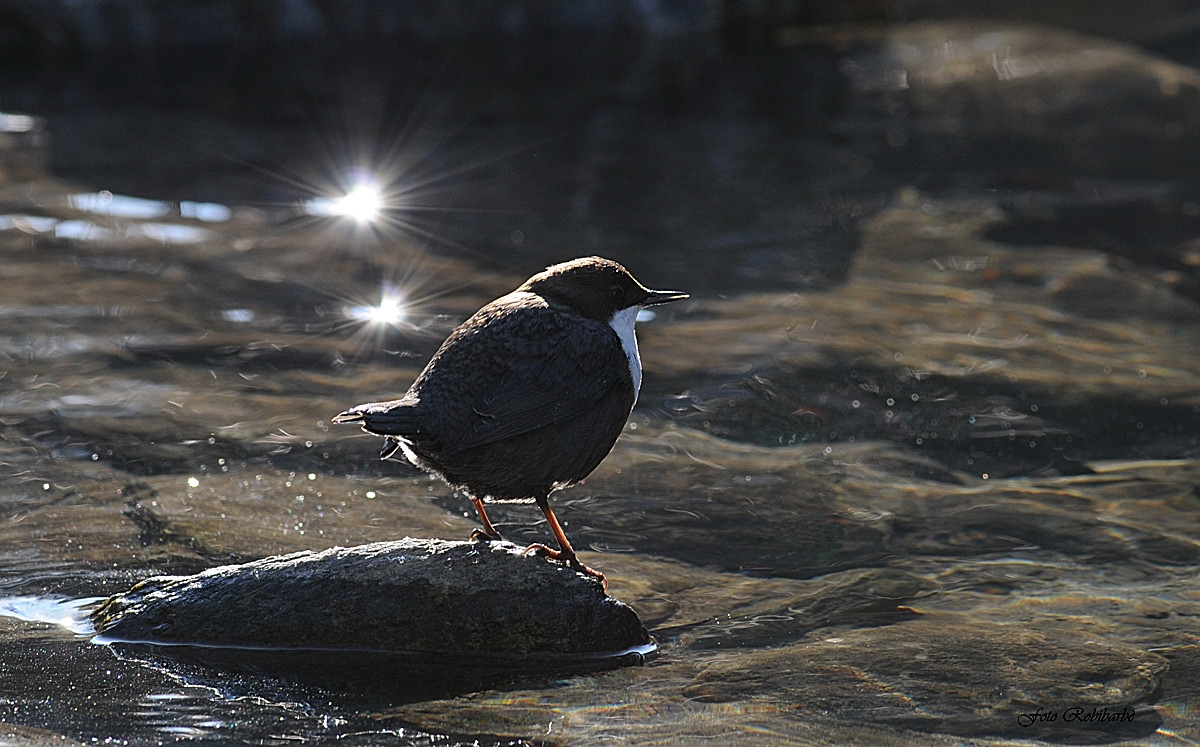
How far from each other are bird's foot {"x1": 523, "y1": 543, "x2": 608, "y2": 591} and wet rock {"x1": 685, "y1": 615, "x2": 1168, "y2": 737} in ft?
1.68

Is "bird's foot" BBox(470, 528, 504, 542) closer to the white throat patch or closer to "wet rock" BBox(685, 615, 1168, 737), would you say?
the white throat patch

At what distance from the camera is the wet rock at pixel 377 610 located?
3785mm

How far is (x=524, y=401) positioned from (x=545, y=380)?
0.36 ft

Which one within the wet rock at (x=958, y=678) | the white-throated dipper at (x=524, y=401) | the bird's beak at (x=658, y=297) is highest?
the bird's beak at (x=658, y=297)

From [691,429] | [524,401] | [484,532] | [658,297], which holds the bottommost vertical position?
[484,532]

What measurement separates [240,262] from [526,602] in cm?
479

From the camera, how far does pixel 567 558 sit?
13.8 feet

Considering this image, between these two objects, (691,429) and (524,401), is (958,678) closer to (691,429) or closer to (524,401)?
(524,401)

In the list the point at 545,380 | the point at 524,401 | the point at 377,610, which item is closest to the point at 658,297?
the point at 545,380

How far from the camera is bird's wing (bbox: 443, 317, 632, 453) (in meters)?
3.97

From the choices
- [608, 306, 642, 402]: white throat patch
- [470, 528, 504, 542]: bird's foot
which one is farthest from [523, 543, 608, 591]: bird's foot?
[608, 306, 642, 402]: white throat patch

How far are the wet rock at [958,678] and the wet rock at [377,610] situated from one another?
42 centimetres

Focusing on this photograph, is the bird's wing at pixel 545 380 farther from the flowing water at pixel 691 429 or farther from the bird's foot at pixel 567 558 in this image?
the flowing water at pixel 691 429

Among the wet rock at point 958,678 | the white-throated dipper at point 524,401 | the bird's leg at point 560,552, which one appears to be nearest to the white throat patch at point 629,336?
the white-throated dipper at point 524,401
